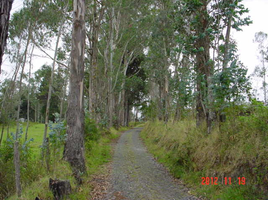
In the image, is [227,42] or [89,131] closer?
[227,42]

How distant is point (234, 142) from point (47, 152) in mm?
4097

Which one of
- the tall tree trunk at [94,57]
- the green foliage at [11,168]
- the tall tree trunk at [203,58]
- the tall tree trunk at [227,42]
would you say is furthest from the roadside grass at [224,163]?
the tall tree trunk at [94,57]

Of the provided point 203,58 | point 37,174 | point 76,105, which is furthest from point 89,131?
point 203,58

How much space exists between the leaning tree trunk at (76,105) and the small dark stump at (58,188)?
1.19 meters

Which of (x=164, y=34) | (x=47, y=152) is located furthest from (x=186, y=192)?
(x=164, y=34)

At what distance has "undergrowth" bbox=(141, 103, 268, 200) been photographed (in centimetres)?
381

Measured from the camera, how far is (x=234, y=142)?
481 cm

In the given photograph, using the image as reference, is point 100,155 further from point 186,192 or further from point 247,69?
point 247,69

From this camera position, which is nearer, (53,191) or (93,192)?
(53,191)

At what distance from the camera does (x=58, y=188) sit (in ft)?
13.2

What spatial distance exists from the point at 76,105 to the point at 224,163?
3.92 meters

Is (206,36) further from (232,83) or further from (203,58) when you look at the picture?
(232,83)

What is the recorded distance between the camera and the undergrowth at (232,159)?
3814 millimetres

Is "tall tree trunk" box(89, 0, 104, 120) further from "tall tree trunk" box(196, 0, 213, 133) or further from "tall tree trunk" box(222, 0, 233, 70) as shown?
"tall tree trunk" box(222, 0, 233, 70)
